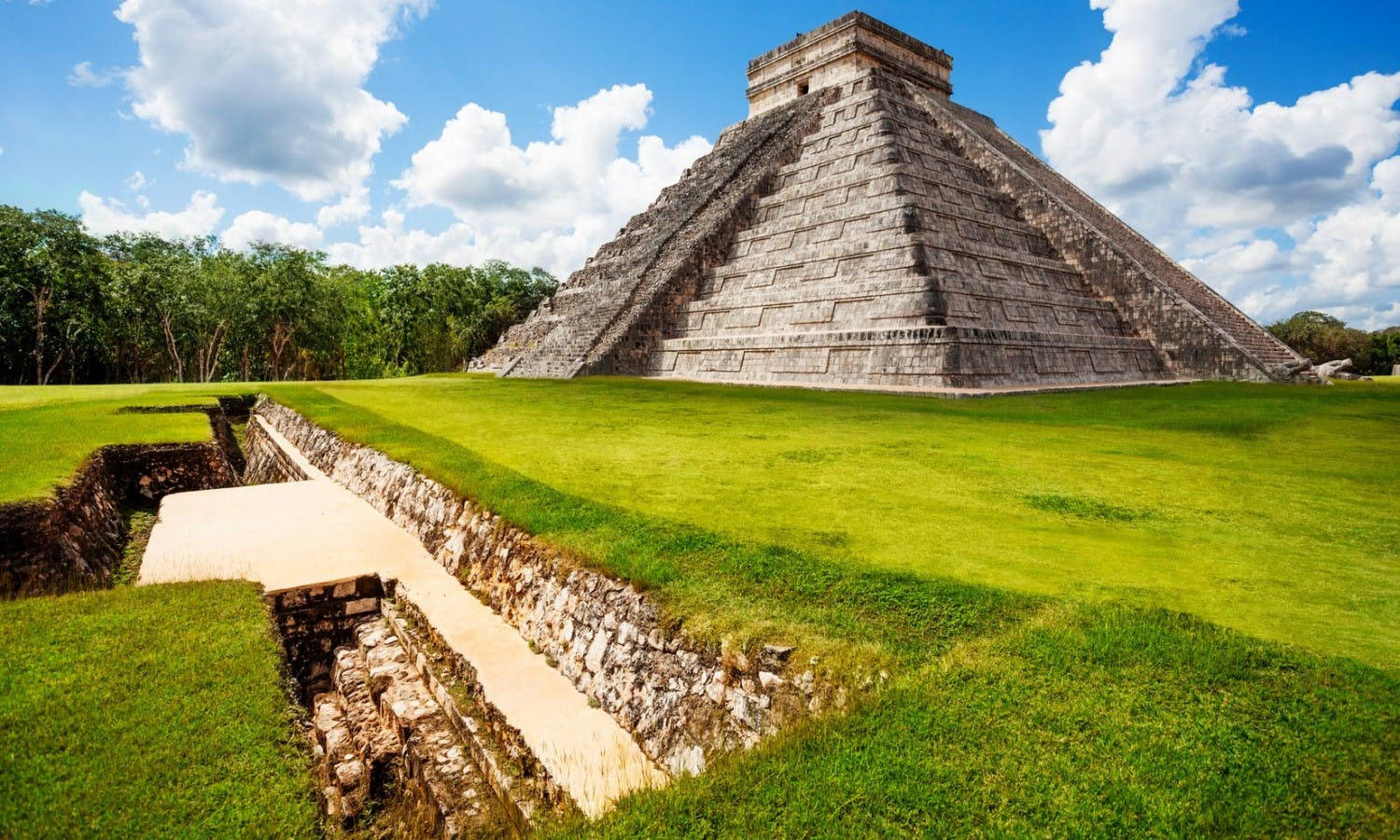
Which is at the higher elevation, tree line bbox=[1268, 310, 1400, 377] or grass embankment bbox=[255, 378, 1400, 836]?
tree line bbox=[1268, 310, 1400, 377]

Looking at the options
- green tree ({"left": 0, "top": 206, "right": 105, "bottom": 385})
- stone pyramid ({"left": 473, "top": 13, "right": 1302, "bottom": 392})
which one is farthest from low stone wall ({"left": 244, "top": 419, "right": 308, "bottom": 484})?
green tree ({"left": 0, "top": 206, "right": 105, "bottom": 385})

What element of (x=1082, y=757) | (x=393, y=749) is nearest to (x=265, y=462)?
(x=393, y=749)

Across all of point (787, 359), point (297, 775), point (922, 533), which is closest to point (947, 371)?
point (787, 359)

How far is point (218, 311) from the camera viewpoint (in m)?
33.8

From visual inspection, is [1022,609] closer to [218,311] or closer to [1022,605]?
[1022,605]

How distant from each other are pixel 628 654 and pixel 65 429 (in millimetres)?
11353

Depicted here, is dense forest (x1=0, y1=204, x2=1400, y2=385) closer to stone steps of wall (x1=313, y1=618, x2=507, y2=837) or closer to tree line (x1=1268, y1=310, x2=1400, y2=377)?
tree line (x1=1268, y1=310, x2=1400, y2=377)

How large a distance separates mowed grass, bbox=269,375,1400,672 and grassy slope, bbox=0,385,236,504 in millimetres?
2774

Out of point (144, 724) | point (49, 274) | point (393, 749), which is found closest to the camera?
point (144, 724)

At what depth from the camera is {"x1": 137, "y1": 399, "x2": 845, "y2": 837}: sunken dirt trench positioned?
352 centimetres

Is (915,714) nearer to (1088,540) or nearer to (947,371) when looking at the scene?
(1088,540)

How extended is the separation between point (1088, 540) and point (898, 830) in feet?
11.0

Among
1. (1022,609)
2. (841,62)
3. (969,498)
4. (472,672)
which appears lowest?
(472,672)

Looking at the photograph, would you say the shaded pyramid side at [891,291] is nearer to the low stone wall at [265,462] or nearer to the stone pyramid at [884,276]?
the stone pyramid at [884,276]
